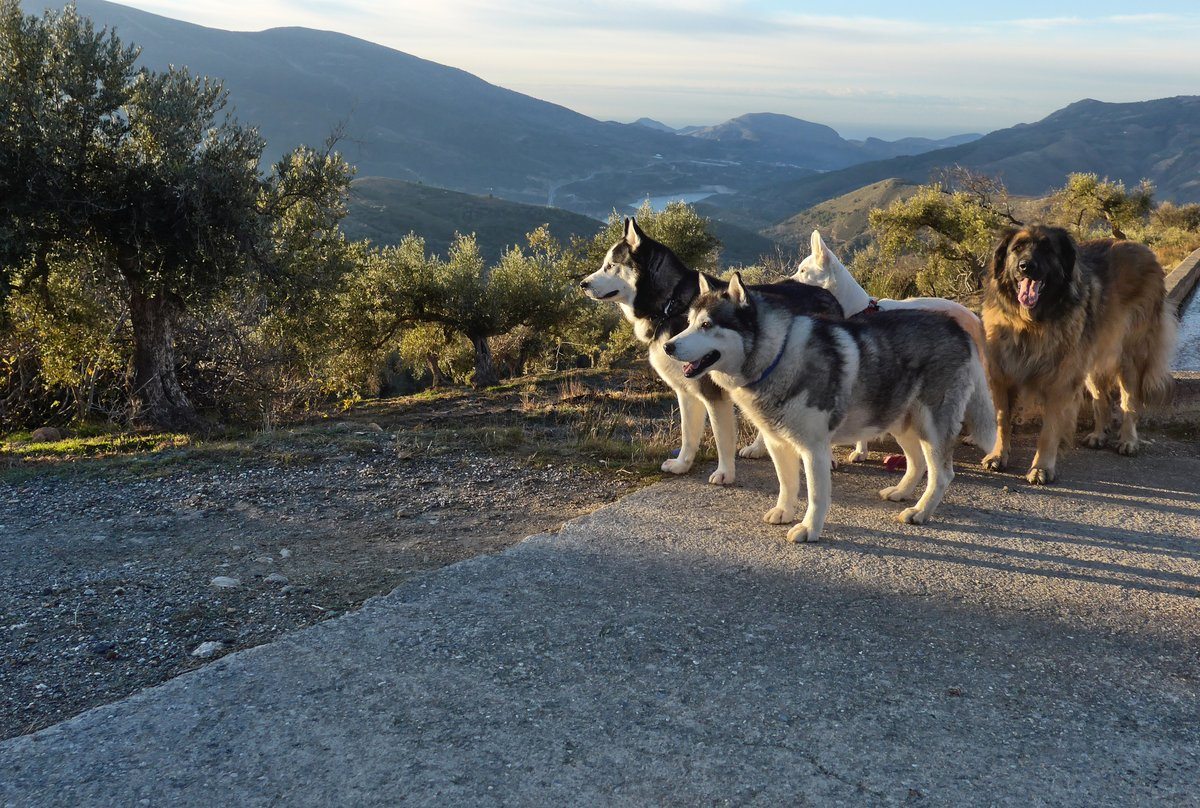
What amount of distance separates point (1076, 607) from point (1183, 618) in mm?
547

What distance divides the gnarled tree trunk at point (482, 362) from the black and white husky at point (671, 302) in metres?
16.6

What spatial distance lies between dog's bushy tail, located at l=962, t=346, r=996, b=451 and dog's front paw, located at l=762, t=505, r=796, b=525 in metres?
1.46

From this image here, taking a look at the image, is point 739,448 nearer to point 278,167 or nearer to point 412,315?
point 278,167

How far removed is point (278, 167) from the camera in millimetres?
13906

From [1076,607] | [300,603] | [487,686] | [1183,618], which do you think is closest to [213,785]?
[487,686]

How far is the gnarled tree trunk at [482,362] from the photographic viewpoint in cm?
2355

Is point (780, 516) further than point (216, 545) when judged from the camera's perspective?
Yes

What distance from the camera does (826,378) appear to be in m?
5.47

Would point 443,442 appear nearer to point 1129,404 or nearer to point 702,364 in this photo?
point 702,364

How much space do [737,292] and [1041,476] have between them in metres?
3.60

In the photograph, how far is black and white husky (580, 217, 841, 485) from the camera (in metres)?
6.72

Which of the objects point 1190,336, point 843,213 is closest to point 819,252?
point 1190,336

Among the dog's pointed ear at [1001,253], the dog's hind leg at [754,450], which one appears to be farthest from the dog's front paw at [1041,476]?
the dog's hind leg at [754,450]

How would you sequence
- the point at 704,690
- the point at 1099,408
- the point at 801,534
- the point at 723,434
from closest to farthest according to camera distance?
the point at 704,690 → the point at 801,534 → the point at 723,434 → the point at 1099,408
